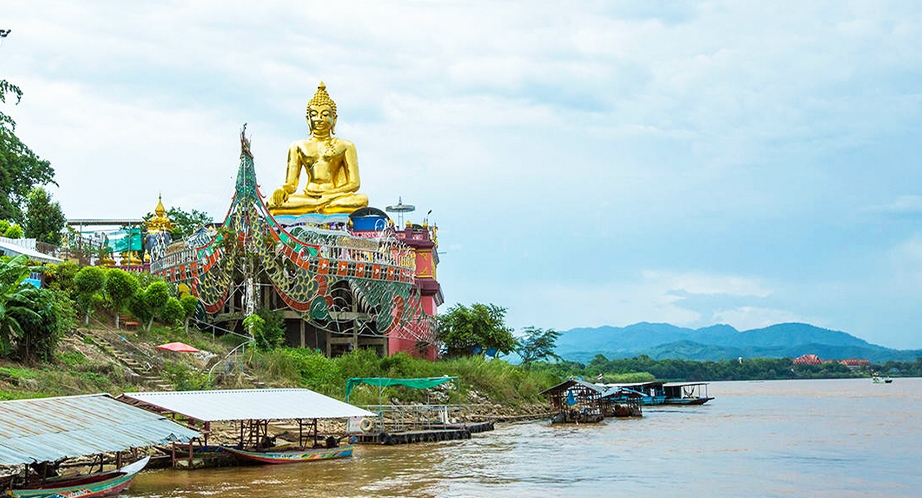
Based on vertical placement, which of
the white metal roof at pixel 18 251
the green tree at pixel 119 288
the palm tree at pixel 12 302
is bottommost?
the palm tree at pixel 12 302

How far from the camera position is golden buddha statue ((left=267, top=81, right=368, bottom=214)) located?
4178cm

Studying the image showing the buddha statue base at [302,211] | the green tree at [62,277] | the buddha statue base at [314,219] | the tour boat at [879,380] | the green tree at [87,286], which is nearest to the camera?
the green tree at [87,286]

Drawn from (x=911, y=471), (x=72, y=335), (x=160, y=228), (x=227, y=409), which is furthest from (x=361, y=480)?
(x=160, y=228)

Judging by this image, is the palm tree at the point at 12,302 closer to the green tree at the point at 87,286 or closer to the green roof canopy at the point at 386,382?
the green tree at the point at 87,286

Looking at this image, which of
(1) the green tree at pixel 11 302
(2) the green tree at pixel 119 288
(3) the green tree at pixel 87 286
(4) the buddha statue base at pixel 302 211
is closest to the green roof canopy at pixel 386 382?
(2) the green tree at pixel 119 288

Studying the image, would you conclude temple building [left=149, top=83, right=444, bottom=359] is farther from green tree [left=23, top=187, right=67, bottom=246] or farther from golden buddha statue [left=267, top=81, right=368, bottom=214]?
green tree [left=23, top=187, right=67, bottom=246]

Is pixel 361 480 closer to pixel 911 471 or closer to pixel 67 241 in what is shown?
pixel 911 471

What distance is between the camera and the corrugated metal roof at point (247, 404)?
21000mm

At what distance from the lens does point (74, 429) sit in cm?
1708

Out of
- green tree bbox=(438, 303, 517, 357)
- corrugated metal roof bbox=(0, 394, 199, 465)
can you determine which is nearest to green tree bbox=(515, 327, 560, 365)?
green tree bbox=(438, 303, 517, 357)

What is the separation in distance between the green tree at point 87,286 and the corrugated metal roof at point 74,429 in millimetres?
9702

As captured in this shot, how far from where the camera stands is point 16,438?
51.3 feet

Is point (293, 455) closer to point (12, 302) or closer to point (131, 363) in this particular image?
point (131, 363)

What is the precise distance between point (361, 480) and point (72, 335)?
11251 mm
